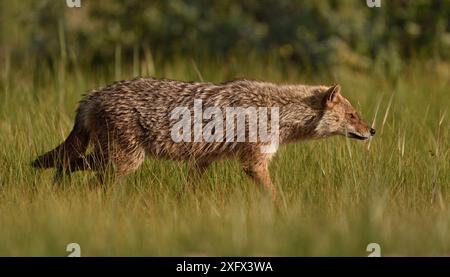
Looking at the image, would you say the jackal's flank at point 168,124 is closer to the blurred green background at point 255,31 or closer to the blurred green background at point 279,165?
the blurred green background at point 279,165

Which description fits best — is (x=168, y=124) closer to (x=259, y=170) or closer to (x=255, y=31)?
(x=259, y=170)

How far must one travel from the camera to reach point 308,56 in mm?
14391

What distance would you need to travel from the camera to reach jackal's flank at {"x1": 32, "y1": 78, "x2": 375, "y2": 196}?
293 inches

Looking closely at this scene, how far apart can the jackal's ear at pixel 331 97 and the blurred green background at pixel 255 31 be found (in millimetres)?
5824

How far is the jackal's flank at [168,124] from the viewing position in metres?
7.45

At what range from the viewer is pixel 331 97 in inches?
314

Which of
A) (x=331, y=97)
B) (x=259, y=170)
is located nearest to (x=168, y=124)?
(x=259, y=170)

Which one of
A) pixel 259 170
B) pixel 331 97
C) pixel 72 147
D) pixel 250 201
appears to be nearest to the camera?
pixel 250 201

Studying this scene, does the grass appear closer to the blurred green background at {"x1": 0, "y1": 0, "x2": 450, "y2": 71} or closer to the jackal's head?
the jackal's head

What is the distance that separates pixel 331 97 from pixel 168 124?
154 centimetres

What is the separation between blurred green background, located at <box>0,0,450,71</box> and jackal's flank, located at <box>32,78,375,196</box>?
19.0ft

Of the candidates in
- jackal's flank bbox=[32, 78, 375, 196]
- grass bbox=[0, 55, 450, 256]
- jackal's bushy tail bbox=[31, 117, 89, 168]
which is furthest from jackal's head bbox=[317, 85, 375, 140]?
jackal's bushy tail bbox=[31, 117, 89, 168]

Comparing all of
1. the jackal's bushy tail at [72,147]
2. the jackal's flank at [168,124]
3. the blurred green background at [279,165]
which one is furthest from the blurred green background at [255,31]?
the jackal's bushy tail at [72,147]

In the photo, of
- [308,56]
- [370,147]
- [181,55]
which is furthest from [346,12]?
[370,147]
